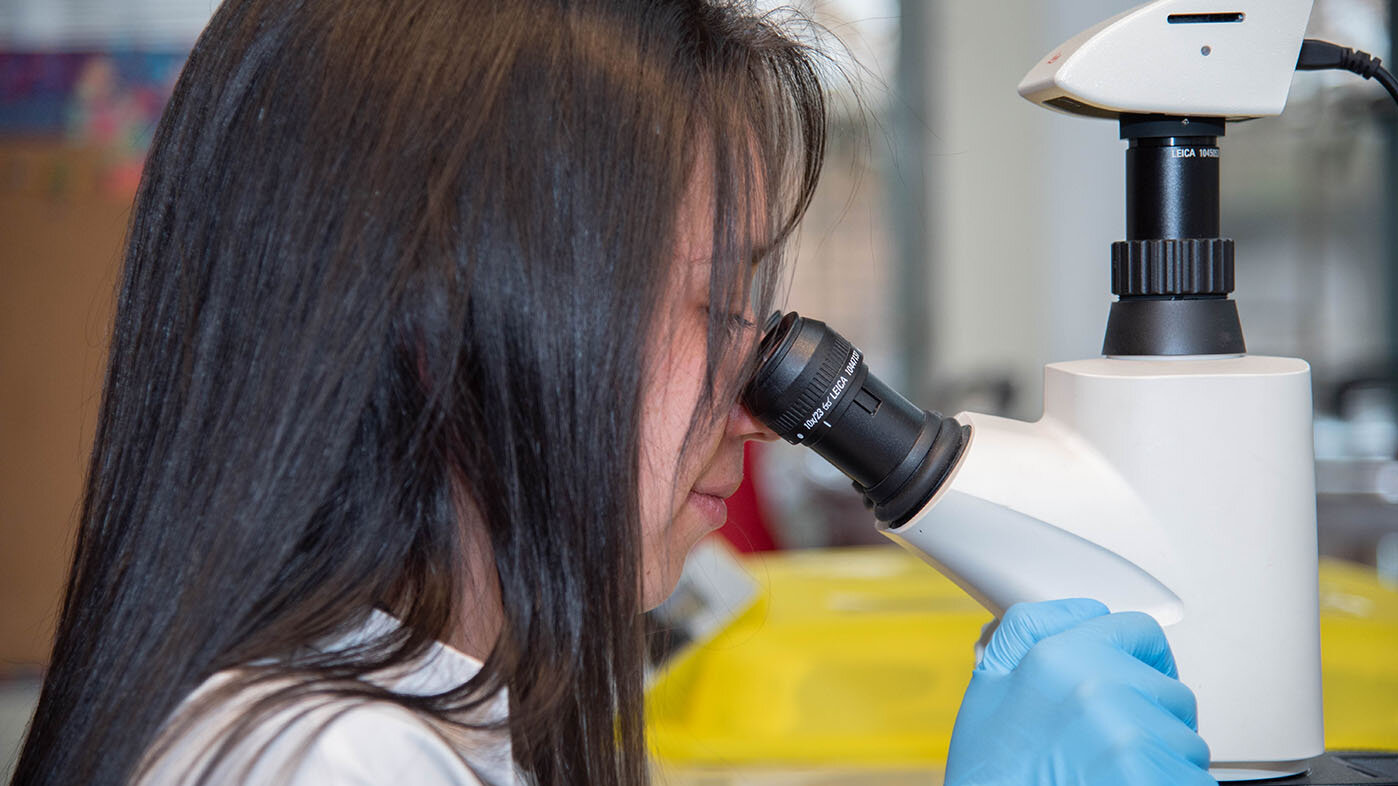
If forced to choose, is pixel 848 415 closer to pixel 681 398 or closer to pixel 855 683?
pixel 681 398

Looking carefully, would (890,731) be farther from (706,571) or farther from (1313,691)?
(1313,691)

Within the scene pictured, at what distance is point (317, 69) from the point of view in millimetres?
542

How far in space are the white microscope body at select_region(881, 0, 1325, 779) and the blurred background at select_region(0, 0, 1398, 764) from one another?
1511 mm

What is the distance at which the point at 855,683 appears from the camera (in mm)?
1034

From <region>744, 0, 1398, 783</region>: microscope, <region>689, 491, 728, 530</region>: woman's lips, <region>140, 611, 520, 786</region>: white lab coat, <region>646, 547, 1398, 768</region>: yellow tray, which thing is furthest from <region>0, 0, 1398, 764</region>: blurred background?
<region>140, 611, 520, 786</region>: white lab coat

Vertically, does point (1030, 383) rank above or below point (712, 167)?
below

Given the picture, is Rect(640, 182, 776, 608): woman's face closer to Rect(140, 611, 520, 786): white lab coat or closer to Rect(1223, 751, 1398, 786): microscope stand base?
Rect(140, 611, 520, 786): white lab coat

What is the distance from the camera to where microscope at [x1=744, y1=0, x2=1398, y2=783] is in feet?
1.84

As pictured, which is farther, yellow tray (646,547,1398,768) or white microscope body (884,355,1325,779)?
yellow tray (646,547,1398,768)

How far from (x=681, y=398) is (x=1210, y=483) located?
27cm

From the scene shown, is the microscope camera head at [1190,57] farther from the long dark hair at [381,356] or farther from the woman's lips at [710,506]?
the woman's lips at [710,506]

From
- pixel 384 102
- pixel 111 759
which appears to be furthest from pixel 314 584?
pixel 384 102

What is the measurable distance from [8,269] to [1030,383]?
2222 millimetres

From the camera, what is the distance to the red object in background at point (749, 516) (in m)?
2.10
